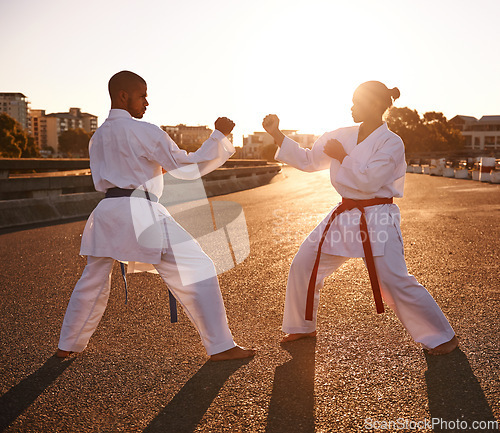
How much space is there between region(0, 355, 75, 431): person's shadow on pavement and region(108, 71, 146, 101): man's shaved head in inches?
67.4

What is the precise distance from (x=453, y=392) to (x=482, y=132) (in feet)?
521

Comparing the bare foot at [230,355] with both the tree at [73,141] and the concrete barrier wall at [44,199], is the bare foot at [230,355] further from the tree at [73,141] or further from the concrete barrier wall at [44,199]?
the tree at [73,141]

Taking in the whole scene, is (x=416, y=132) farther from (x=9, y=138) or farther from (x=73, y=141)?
(x=73, y=141)

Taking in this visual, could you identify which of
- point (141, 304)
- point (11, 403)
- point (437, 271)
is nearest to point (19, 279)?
point (141, 304)

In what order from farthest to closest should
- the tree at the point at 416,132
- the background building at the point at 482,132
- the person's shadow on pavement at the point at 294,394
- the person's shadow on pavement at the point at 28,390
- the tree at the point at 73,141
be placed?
the tree at the point at 73,141 < the background building at the point at 482,132 < the tree at the point at 416,132 < the person's shadow on pavement at the point at 28,390 < the person's shadow on pavement at the point at 294,394

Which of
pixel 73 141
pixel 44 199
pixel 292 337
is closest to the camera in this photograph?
pixel 292 337

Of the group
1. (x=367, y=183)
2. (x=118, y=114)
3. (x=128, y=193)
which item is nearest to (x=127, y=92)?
(x=118, y=114)

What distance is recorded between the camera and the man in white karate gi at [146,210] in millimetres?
3676

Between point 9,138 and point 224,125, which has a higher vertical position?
point 9,138

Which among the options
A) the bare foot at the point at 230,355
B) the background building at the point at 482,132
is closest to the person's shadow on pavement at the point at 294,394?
the bare foot at the point at 230,355

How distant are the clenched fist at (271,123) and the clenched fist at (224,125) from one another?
0.46 m

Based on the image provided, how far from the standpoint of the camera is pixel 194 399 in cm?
317

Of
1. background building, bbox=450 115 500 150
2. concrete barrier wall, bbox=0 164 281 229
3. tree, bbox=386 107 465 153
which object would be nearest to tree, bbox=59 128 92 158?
tree, bbox=386 107 465 153

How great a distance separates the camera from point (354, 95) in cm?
407
